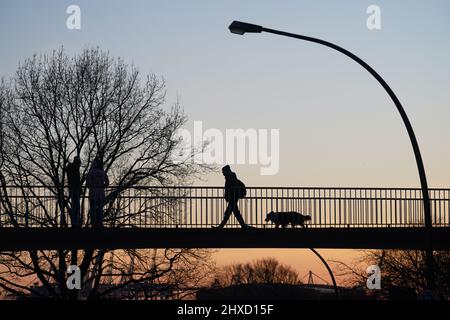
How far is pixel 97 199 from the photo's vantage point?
27.2 meters

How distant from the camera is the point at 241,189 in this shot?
29359 millimetres

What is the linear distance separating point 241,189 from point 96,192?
4196mm

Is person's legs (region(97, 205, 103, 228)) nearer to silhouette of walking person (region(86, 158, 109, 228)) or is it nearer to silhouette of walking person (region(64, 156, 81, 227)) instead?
silhouette of walking person (region(86, 158, 109, 228))

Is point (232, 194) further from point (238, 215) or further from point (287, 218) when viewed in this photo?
point (287, 218)

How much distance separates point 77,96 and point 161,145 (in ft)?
12.1

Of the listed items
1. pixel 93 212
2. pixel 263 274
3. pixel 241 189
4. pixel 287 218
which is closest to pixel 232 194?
pixel 241 189

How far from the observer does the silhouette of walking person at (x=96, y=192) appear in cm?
2709

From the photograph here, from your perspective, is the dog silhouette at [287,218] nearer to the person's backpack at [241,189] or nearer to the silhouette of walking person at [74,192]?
the person's backpack at [241,189]

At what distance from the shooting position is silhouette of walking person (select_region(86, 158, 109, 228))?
2709 centimetres

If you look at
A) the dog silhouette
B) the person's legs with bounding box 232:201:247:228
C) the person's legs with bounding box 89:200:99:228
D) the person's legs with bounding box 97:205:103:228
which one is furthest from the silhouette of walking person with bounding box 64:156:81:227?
the dog silhouette
